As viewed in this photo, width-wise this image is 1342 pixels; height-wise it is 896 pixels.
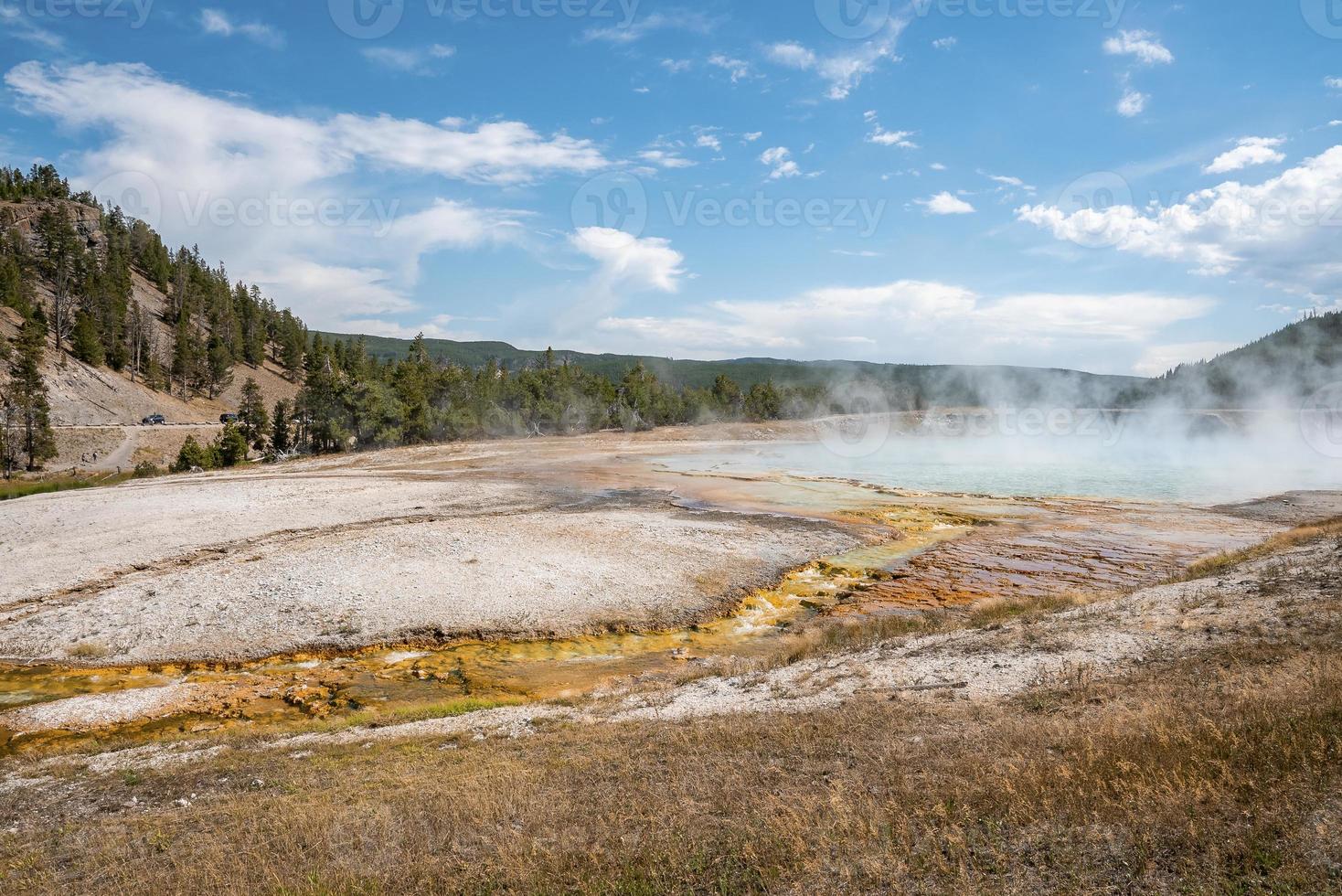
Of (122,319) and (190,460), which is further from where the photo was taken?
(122,319)

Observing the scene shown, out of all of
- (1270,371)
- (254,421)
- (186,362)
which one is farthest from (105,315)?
(1270,371)

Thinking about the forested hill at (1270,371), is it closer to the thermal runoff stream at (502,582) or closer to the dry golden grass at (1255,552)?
the thermal runoff stream at (502,582)

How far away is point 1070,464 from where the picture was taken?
72625 mm

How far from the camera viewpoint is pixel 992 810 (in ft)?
22.9

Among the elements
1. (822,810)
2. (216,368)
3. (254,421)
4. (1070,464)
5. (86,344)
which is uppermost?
(86,344)

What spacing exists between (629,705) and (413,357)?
103779 mm

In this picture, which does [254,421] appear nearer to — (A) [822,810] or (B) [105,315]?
(B) [105,315]

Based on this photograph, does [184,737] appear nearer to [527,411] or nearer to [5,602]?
[5,602]

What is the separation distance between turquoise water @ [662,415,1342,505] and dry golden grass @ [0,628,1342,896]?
4519 cm

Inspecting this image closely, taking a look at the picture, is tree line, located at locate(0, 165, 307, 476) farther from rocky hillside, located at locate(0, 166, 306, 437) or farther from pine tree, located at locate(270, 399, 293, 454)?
pine tree, located at locate(270, 399, 293, 454)

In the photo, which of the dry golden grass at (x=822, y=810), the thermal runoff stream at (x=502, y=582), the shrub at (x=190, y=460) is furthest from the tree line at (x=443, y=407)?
the dry golden grass at (x=822, y=810)

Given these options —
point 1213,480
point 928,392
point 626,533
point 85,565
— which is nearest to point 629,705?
point 626,533

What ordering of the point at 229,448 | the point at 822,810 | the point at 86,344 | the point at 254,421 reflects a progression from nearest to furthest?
the point at 822,810, the point at 229,448, the point at 254,421, the point at 86,344

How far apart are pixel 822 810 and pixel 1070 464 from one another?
3065 inches
